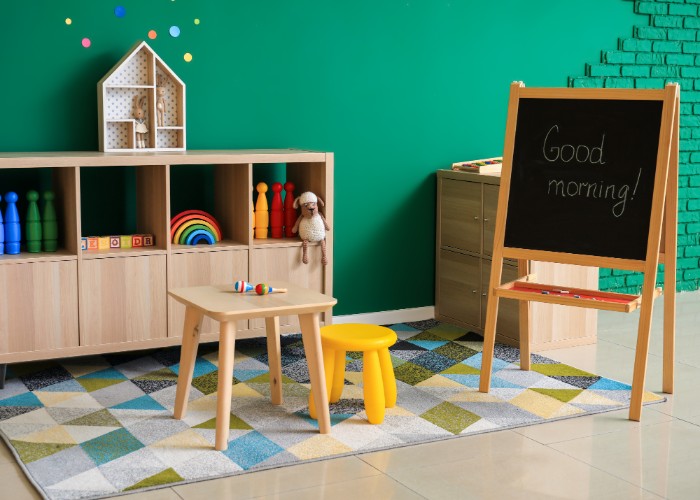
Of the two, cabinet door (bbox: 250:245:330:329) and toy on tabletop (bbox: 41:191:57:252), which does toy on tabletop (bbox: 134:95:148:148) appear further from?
cabinet door (bbox: 250:245:330:329)

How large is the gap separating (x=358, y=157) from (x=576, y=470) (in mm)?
2071

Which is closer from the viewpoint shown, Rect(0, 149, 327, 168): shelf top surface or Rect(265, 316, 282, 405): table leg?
Rect(265, 316, 282, 405): table leg

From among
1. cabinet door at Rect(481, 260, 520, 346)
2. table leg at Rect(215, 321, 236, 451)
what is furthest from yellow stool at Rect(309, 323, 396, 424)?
cabinet door at Rect(481, 260, 520, 346)

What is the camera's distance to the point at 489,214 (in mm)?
4379

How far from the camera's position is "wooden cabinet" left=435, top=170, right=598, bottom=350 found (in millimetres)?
4250

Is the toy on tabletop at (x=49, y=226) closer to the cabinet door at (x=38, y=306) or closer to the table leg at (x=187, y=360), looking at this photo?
the cabinet door at (x=38, y=306)

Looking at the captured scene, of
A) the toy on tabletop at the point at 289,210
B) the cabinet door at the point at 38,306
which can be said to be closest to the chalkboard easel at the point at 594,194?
the toy on tabletop at the point at 289,210

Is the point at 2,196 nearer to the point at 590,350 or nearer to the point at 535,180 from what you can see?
the point at 535,180

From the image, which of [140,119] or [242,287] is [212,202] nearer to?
[140,119]

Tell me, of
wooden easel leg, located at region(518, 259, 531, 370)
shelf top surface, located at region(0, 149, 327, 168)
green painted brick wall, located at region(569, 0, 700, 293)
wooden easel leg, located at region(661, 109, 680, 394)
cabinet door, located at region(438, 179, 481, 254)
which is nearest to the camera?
wooden easel leg, located at region(661, 109, 680, 394)

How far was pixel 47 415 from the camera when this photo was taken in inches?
130

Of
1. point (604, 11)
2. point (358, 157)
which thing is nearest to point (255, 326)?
point (358, 157)

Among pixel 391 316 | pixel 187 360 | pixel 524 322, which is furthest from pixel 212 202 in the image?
pixel 524 322

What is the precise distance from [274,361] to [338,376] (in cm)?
23
